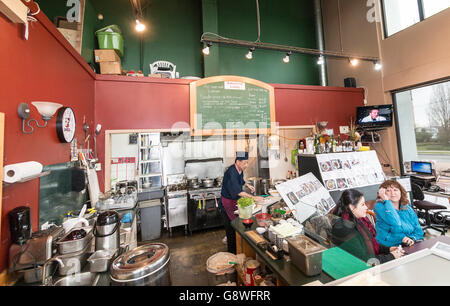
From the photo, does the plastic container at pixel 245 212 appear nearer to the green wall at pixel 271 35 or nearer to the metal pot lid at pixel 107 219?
the metal pot lid at pixel 107 219

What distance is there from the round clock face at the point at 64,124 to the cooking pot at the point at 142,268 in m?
1.56

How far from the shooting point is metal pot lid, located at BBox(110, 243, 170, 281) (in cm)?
106

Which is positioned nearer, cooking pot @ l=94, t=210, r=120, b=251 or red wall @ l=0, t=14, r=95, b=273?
red wall @ l=0, t=14, r=95, b=273

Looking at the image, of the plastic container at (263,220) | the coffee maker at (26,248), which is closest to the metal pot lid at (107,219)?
the coffee maker at (26,248)

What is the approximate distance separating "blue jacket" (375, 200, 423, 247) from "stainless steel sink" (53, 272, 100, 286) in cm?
254

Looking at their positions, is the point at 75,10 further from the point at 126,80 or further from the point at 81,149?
the point at 81,149

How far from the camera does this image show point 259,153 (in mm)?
4910

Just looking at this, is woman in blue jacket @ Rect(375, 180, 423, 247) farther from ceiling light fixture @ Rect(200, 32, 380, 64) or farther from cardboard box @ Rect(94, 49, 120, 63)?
cardboard box @ Rect(94, 49, 120, 63)

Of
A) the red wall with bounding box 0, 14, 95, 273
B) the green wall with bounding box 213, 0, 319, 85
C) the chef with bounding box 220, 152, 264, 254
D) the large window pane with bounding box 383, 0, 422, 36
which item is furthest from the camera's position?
the green wall with bounding box 213, 0, 319, 85

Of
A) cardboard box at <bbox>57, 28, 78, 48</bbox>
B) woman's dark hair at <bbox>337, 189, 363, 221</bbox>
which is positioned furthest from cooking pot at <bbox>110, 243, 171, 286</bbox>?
cardboard box at <bbox>57, 28, 78, 48</bbox>

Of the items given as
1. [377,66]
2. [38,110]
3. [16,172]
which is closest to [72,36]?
[38,110]

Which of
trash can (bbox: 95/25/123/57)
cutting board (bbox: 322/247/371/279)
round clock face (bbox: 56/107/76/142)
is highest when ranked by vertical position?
trash can (bbox: 95/25/123/57)

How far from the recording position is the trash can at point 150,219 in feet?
11.9
